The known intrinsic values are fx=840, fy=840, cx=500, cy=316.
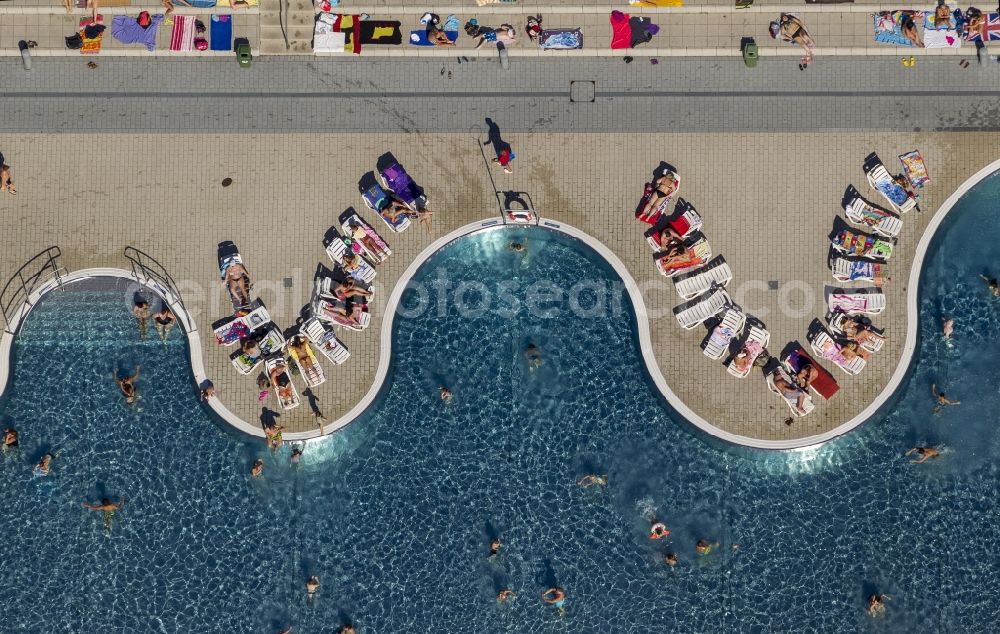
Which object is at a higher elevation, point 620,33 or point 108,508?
point 620,33

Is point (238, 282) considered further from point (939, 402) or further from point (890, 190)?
point (939, 402)

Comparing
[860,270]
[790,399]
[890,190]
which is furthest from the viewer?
[890,190]

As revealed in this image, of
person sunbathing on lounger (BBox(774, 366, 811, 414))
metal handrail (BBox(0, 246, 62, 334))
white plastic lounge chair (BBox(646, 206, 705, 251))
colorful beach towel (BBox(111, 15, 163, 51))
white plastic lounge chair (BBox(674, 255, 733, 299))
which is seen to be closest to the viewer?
person sunbathing on lounger (BBox(774, 366, 811, 414))

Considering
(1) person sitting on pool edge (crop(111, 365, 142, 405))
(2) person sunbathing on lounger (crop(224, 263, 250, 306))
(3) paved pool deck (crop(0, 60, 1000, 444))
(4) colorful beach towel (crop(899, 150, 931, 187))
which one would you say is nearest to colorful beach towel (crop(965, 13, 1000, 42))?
(3) paved pool deck (crop(0, 60, 1000, 444))

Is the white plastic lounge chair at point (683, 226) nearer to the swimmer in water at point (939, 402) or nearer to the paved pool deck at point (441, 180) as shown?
the paved pool deck at point (441, 180)

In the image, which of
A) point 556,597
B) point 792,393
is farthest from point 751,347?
point 556,597

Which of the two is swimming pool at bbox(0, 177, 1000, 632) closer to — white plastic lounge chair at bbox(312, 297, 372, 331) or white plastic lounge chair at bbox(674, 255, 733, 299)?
white plastic lounge chair at bbox(312, 297, 372, 331)
